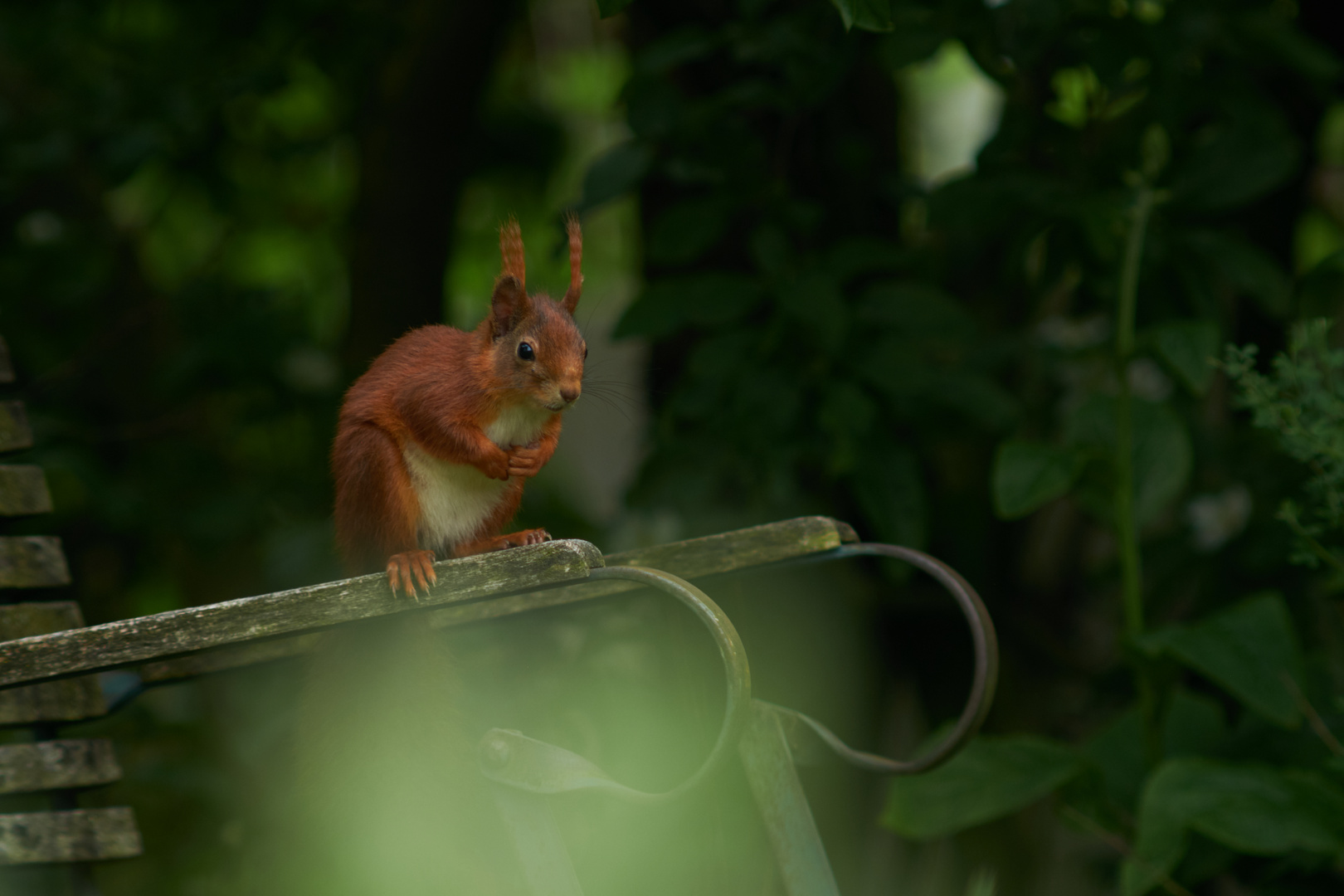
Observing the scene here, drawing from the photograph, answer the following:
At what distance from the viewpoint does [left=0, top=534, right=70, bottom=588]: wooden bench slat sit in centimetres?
154

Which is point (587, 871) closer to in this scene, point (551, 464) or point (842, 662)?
point (842, 662)

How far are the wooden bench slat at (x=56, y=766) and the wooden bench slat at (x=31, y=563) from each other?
0.67 feet

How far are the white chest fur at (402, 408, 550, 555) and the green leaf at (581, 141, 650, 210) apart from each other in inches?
31.9

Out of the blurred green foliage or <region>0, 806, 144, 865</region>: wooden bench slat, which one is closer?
<region>0, 806, 144, 865</region>: wooden bench slat

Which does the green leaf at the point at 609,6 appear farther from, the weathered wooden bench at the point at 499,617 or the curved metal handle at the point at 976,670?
the curved metal handle at the point at 976,670

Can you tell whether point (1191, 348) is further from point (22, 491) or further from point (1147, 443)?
point (22, 491)

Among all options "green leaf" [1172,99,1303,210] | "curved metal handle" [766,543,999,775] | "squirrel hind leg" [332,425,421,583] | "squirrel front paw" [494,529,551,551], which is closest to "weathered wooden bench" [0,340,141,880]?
"squirrel hind leg" [332,425,421,583]

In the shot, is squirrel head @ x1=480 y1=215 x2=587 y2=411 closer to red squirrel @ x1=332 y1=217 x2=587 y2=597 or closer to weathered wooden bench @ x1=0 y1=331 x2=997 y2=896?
red squirrel @ x1=332 y1=217 x2=587 y2=597

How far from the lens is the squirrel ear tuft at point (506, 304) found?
4.22 ft

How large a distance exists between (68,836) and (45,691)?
180 millimetres

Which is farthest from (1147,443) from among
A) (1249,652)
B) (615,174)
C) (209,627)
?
(209,627)

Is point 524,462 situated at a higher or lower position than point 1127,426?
higher

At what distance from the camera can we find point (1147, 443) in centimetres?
195

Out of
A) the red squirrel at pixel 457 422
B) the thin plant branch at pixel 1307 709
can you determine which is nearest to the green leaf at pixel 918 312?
the thin plant branch at pixel 1307 709
